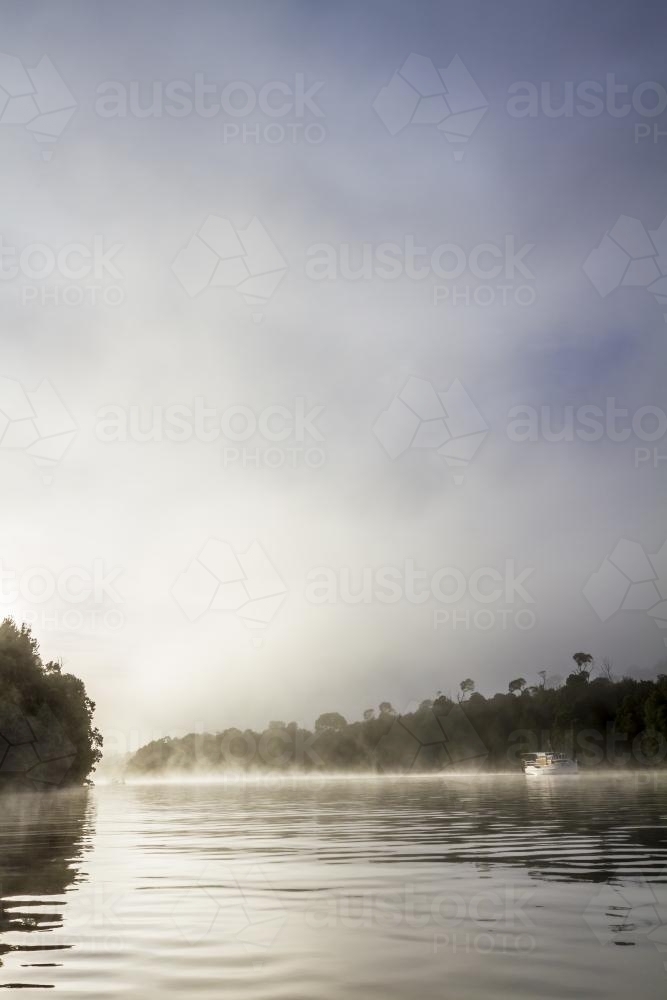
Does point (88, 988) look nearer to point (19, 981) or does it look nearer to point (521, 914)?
point (19, 981)

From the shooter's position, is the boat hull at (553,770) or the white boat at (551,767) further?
the white boat at (551,767)

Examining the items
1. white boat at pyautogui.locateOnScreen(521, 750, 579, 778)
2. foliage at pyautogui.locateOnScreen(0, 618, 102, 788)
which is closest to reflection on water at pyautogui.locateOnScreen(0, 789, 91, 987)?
foliage at pyautogui.locateOnScreen(0, 618, 102, 788)

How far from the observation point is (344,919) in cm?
1289

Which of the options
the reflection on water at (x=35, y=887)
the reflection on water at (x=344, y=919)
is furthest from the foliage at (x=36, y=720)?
the reflection on water at (x=344, y=919)

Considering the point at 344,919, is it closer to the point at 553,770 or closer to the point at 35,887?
the point at 35,887

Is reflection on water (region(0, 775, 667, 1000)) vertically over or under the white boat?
over

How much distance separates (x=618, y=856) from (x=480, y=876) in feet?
14.8

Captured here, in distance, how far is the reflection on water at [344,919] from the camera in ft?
30.5

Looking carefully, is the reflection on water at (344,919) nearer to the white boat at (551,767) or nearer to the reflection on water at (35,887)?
the reflection on water at (35,887)

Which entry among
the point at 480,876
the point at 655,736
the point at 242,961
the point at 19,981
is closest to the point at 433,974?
the point at 242,961

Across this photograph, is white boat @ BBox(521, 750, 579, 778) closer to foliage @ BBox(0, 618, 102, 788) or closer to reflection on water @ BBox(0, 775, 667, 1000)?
foliage @ BBox(0, 618, 102, 788)

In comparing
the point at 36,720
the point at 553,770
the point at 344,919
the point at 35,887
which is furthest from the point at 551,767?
the point at 344,919

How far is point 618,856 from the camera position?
19.9 metres

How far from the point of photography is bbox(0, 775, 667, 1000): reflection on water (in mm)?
9281
